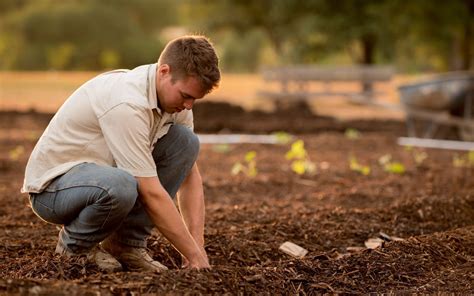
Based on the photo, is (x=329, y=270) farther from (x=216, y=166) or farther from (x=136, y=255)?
(x=216, y=166)

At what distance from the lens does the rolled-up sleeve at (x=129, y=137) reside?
353 centimetres

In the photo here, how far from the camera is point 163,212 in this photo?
3.61 m

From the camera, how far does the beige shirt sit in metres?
3.55

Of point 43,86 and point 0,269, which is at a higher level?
point 0,269

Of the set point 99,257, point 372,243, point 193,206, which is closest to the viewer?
point 99,257

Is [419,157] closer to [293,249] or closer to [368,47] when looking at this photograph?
[293,249]

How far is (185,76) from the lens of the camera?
3.62 meters

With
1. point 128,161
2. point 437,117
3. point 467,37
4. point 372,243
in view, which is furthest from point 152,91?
point 467,37

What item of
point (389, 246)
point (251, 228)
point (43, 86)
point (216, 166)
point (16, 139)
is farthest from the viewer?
point (43, 86)

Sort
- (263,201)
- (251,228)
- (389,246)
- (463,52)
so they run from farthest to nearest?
(463,52) → (263,201) → (251,228) → (389,246)

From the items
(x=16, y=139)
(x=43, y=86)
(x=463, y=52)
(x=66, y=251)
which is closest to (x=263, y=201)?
(x=66, y=251)

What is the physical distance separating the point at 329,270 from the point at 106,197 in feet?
3.89

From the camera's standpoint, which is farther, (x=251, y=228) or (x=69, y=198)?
(x=251, y=228)

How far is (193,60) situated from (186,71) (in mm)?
63
